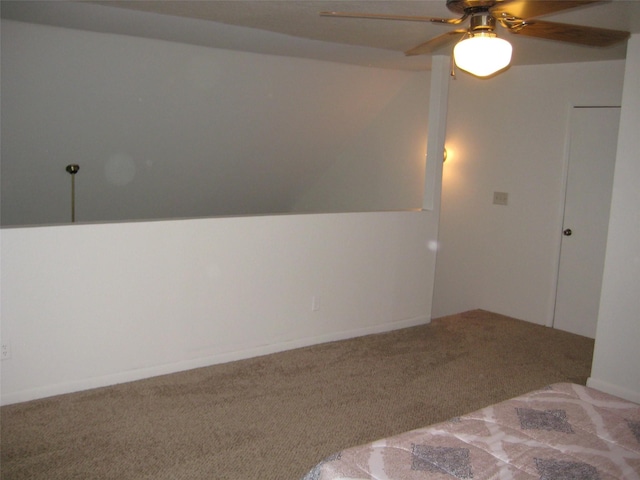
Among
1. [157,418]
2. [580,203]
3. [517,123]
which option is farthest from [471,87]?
[157,418]

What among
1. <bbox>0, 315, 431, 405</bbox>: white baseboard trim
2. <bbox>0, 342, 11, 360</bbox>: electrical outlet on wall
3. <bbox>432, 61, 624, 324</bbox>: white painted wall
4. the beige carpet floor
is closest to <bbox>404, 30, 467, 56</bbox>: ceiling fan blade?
the beige carpet floor

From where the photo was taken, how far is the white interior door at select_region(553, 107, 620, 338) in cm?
470

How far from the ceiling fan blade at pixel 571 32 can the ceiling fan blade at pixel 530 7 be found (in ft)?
0.49

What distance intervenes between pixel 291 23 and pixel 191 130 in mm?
1704

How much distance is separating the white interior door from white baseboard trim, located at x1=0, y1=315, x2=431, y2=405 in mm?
1287

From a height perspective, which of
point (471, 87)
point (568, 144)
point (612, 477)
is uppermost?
point (471, 87)

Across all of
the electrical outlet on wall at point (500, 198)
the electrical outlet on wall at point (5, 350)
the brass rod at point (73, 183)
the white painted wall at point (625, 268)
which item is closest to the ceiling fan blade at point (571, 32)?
the white painted wall at point (625, 268)

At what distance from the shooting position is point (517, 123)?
5176mm

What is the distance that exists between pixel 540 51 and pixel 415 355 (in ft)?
8.05

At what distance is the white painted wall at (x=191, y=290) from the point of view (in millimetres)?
3180

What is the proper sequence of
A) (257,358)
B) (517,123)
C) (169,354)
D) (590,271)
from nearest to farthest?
1. (169,354)
2. (257,358)
3. (590,271)
4. (517,123)

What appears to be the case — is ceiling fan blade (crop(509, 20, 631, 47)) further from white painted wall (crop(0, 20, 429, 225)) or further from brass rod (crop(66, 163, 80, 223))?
brass rod (crop(66, 163, 80, 223))

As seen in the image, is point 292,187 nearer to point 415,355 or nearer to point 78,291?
point 415,355

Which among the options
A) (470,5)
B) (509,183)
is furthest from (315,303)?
(470,5)
